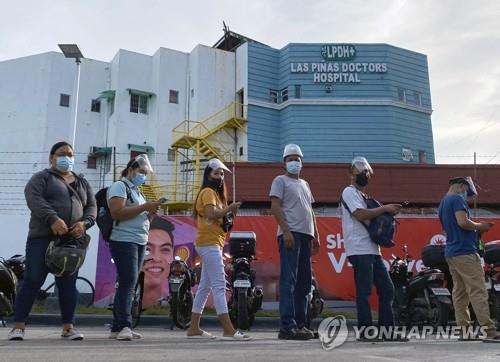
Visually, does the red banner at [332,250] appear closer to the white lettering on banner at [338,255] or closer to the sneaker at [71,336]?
Result: the white lettering on banner at [338,255]

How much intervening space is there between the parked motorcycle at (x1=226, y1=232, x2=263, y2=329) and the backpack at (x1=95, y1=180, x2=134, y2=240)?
2237mm

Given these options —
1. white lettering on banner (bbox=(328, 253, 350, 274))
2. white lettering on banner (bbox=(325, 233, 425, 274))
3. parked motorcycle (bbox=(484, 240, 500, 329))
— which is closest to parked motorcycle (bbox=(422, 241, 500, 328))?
parked motorcycle (bbox=(484, 240, 500, 329))

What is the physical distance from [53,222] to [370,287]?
3090 mm

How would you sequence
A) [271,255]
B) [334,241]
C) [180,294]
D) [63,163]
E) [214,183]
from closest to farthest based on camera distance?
[63,163], [214,183], [180,294], [271,255], [334,241]

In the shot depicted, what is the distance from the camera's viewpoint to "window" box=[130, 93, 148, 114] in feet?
90.1

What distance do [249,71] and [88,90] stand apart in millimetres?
A: 8918

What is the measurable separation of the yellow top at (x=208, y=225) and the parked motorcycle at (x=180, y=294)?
222 cm

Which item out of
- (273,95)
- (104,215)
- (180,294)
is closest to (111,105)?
(273,95)

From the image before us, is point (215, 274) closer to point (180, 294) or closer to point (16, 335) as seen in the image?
point (16, 335)

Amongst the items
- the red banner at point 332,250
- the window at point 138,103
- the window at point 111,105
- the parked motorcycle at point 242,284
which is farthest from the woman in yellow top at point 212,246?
the window at point 111,105

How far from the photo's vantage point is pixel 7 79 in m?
28.0

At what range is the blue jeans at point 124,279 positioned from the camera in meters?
4.80

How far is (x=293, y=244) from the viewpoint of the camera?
5098 mm

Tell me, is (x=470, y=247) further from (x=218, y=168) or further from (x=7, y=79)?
(x=7, y=79)
